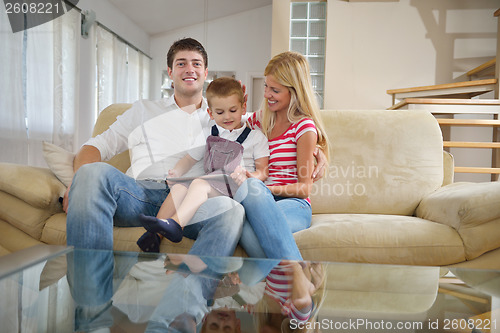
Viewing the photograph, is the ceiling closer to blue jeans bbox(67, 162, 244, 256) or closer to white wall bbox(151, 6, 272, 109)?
white wall bbox(151, 6, 272, 109)

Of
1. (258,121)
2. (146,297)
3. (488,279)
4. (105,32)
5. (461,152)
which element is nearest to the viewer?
(146,297)

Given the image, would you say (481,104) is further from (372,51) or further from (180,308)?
(180,308)

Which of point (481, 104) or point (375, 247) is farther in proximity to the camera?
point (481, 104)

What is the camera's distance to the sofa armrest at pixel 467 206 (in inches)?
54.6

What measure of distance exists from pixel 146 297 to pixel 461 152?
15.6 ft

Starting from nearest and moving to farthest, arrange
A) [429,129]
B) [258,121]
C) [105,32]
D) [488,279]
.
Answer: [488,279] < [258,121] < [429,129] < [105,32]

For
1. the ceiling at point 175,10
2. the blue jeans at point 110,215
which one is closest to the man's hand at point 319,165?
the blue jeans at point 110,215

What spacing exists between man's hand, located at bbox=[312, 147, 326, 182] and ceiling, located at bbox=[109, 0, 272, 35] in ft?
18.6

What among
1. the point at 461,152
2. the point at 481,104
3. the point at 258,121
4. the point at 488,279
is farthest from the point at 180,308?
the point at 461,152

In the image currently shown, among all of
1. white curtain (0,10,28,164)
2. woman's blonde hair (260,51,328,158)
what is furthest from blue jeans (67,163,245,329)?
white curtain (0,10,28,164)

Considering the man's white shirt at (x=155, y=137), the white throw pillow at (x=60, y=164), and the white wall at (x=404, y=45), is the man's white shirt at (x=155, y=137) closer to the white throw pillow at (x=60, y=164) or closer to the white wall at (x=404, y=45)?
the white throw pillow at (x=60, y=164)

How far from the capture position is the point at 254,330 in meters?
0.62

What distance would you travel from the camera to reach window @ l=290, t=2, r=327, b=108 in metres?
4.71

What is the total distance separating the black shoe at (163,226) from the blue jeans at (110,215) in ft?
0.22
